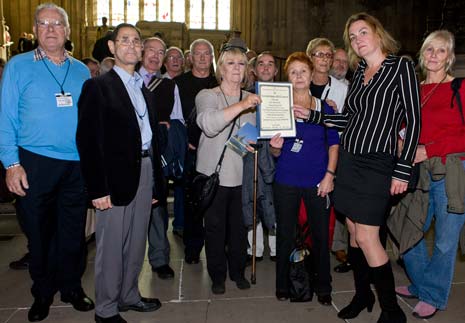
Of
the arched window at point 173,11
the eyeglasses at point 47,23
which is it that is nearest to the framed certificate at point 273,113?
the eyeglasses at point 47,23

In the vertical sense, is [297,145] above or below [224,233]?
above

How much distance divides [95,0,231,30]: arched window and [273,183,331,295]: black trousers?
16.7 meters

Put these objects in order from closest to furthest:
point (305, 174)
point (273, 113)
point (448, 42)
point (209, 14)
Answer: point (448, 42) → point (273, 113) → point (305, 174) → point (209, 14)

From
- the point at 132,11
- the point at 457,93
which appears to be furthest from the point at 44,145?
the point at 132,11

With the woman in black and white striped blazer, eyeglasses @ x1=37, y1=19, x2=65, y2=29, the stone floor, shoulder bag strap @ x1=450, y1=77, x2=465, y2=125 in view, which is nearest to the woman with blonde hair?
the stone floor

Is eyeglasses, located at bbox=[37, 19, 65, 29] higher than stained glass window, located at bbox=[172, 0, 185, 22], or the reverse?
stained glass window, located at bbox=[172, 0, 185, 22]

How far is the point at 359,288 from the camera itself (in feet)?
11.3

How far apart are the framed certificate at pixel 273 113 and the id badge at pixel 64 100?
1.41m

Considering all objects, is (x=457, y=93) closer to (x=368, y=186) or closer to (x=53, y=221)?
(x=368, y=186)

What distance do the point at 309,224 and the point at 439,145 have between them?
116 centimetres

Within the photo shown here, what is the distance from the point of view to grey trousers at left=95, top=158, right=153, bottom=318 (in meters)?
3.14

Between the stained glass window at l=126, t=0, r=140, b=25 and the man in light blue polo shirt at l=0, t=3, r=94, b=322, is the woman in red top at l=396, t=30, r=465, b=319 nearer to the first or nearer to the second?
the man in light blue polo shirt at l=0, t=3, r=94, b=322

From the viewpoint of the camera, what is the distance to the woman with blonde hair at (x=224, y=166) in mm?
3592

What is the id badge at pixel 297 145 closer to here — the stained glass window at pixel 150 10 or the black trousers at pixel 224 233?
the black trousers at pixel 224 233
